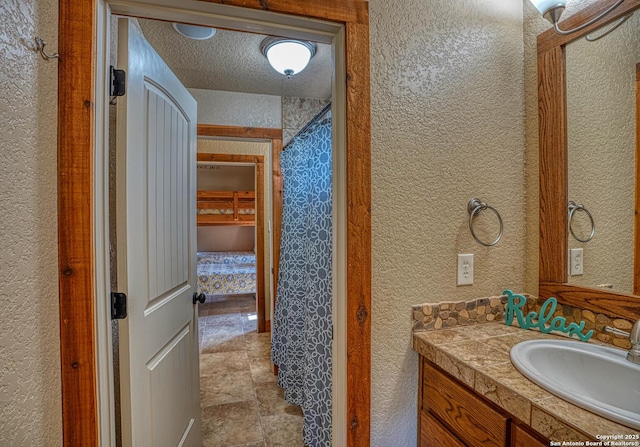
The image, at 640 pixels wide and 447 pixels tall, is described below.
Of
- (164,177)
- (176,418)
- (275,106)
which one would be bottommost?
(176,418)

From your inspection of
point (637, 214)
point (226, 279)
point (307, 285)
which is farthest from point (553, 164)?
point (226, 279)

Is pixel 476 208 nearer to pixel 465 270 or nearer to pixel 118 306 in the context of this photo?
pixel 465 270

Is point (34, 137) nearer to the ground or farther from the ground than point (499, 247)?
farther from the ground

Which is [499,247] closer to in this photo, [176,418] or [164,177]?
[164,177]

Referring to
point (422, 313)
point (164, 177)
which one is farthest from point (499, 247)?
point (164, 177)

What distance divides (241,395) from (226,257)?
3163mm

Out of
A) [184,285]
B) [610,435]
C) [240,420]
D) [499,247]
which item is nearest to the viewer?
[610,435]

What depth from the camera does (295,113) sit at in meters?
2.67

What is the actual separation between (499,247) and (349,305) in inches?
27.3

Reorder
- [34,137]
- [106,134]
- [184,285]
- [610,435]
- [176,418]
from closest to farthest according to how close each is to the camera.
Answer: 1. [610,435]
2. [34,137]
3. [106,134]
4. [176,418]
5. [184,285]

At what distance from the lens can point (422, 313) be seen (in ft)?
3.69

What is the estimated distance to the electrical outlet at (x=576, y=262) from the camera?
1.10 m

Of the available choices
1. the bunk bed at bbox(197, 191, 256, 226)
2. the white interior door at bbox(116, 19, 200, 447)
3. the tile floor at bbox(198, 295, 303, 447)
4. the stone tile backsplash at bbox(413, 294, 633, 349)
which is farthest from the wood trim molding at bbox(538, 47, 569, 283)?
the bunk bed at bbox(197, 191, 256, 226)

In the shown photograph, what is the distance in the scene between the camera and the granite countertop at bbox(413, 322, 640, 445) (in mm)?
621
